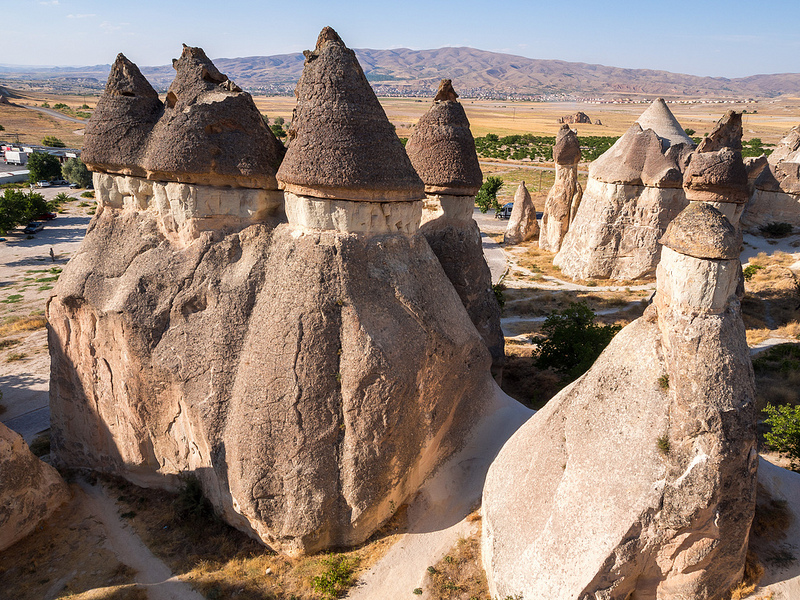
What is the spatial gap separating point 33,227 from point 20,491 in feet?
117

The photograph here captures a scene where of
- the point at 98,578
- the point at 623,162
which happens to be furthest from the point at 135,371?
the point at 623,162

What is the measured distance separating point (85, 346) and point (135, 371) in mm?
1753

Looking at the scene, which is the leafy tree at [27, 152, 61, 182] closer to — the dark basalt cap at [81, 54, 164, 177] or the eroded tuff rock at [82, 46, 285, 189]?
the dark basalt cap at [81, 54, 164, 177]

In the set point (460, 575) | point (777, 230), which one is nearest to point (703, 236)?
point (460, 575)

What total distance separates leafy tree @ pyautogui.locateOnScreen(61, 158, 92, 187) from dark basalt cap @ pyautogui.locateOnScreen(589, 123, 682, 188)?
51.0 metres

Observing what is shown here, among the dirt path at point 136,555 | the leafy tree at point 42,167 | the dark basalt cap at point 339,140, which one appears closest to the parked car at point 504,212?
the dark basalt cap at point 339,140

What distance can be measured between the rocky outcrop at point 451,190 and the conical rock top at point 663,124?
16018 mm

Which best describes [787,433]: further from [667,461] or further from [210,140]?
[210,140]

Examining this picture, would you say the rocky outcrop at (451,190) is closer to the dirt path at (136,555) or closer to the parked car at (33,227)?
the dirt path at (136,555)

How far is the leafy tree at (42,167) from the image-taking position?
5362cm

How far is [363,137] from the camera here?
9.46 metres

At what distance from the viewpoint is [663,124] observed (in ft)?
84.1

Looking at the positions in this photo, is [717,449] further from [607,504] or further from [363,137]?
[363,137]

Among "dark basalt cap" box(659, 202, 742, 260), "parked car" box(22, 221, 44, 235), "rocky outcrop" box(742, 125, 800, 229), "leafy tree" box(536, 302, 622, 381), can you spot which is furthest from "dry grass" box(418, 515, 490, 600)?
"parked car" box(22, 221, 44, 235)
